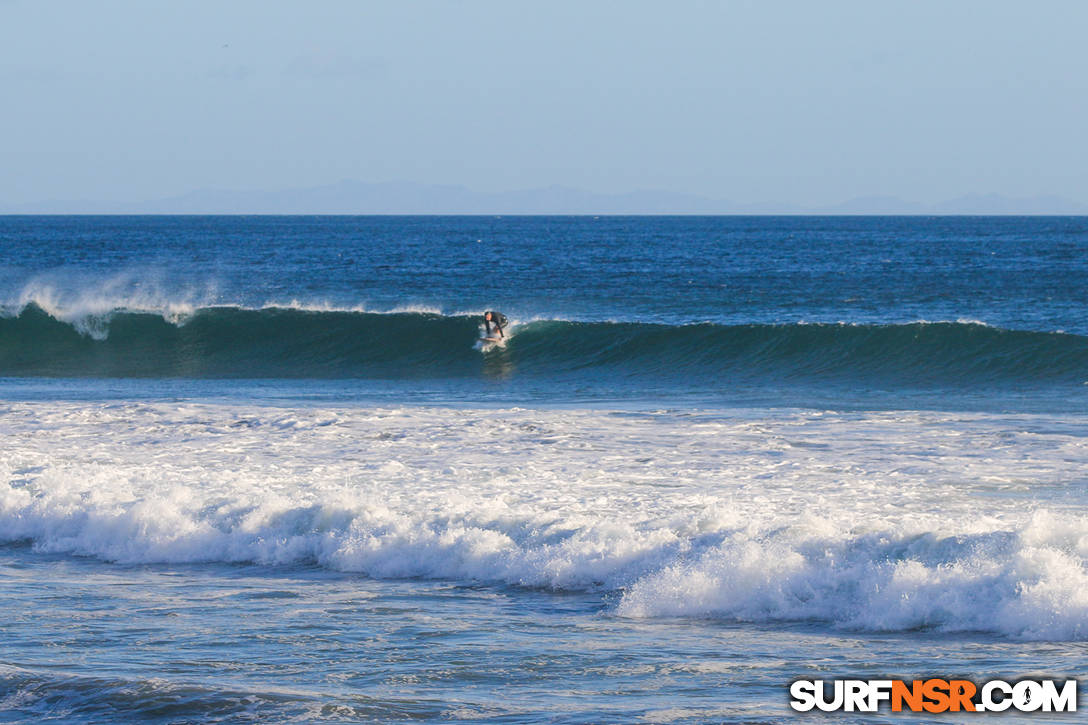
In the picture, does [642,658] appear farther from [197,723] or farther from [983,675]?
[197,723]

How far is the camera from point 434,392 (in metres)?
21.5

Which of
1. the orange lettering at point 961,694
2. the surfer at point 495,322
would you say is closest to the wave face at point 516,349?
the surfer at point 495,322

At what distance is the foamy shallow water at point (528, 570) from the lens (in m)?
6.48

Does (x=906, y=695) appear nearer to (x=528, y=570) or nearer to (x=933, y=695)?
(x=933, y=695)

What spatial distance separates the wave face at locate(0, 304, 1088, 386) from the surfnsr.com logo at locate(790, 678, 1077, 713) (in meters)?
15.4

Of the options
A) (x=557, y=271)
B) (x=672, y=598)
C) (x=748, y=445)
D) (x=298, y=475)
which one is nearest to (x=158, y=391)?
(x=298, y=475)

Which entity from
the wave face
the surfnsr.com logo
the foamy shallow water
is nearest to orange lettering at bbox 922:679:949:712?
the surfnsr.com logo

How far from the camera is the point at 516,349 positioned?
27.4m

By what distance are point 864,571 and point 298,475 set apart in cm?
596

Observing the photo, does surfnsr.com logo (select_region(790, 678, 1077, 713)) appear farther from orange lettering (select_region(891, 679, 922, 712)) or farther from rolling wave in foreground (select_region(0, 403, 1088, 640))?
rolling wave in foreground (select_region(0, 403, 1088, 640))

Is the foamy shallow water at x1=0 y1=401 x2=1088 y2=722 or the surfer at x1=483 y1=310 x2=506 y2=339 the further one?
the surfer at x1=483 y1=310 x2=506 y2=339

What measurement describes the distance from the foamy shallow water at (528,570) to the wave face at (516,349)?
898 centimetres

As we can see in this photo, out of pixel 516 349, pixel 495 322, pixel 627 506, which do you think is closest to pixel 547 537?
pixel 627 506

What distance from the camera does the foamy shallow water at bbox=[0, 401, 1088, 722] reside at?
6480 mm
